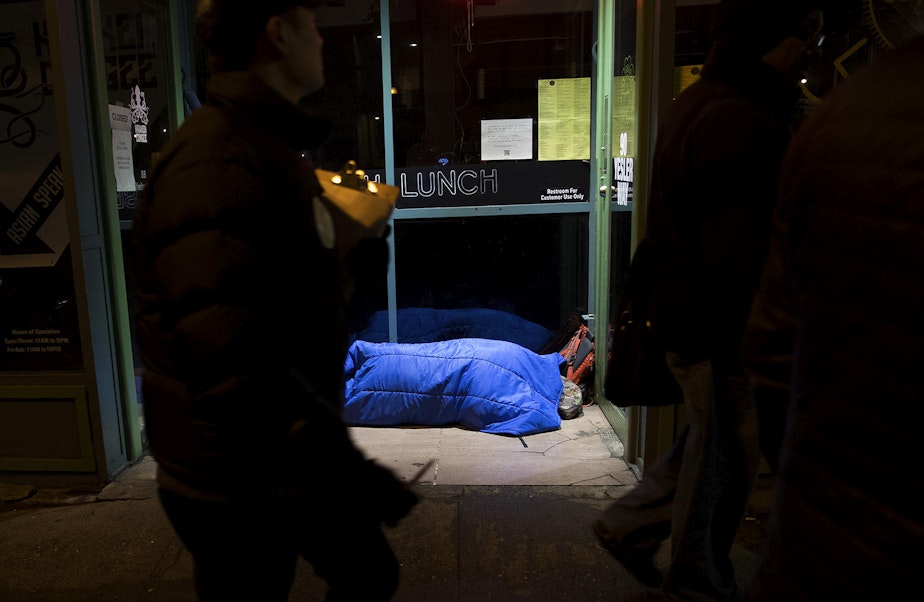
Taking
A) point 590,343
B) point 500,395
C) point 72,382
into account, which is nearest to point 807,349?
point 500,395

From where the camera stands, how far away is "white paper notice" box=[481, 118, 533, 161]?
5.20m

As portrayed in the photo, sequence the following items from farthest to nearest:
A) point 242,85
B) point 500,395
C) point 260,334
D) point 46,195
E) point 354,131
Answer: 1. point 354,131
2. point 500,395
3. point 46,195
4. point 242,85
5. point 260,334

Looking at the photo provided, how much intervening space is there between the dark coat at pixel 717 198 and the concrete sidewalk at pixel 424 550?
3.89 ft

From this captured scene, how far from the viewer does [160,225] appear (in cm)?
142

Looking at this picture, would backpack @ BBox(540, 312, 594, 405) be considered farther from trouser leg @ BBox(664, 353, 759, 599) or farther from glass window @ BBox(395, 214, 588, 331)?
trouser leg @ BBox(664, 353, 759, 599)

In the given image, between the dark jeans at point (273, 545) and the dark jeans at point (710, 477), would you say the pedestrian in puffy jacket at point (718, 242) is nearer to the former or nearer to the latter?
the dark jeans at point (710, 477)

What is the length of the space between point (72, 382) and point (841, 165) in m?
3.64

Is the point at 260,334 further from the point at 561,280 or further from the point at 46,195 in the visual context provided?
the point at 561,280

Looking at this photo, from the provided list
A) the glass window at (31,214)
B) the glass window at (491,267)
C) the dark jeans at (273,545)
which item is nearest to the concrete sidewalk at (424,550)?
the glass window at (31,214)

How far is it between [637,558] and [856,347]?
68.9 inches

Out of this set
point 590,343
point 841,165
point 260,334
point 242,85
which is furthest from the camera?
point 590,343

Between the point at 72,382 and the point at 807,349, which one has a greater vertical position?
the point at 807,349

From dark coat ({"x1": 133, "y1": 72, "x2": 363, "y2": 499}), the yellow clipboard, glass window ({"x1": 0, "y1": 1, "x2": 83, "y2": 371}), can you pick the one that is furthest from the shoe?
→ glass window ({"x1": 0, "y1": 1, "x2": 83, "y2": 371})

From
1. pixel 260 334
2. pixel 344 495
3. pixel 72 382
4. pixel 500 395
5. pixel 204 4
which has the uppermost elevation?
pixel 204 4
